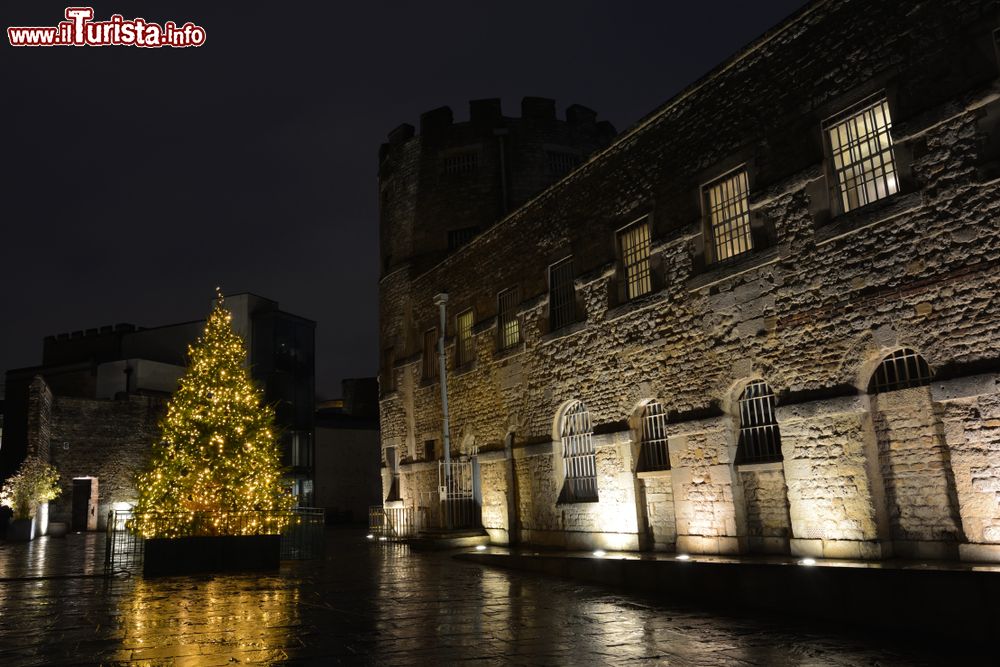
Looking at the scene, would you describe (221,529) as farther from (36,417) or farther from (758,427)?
(36,417)

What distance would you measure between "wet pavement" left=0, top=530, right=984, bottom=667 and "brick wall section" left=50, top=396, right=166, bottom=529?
63.5ft

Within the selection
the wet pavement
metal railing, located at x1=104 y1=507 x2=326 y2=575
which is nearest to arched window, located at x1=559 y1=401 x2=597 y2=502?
the wet pavement

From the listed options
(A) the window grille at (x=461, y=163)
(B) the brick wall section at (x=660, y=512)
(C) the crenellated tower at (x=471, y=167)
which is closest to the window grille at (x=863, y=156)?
(B) the brick wall section at (x=660, y=512)

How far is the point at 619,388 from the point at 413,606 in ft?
20.6

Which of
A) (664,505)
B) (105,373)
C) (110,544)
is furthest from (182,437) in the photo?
(105,373)

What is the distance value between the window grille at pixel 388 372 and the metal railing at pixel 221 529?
25.0 ft

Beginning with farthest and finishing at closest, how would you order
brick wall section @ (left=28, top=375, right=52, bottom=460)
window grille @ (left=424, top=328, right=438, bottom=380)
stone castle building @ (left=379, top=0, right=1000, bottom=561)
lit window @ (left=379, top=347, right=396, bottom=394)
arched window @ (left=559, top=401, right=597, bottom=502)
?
brick wall section @ (left=28, top=375, right=52, bottom=460)
lit window @ (left=379, top=347, right=396, bottom=394)
window grille @ (left=424, top=328, right=438, bottom=380)
arched window @ (left=559, top=401, right=597, bottom=502)
stone castle building @ (left=379, top=0, right=1000, bottom=561)

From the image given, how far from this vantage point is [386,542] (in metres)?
19.0

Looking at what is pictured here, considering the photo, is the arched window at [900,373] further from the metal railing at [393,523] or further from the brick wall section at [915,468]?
the metal railing at [393,523]

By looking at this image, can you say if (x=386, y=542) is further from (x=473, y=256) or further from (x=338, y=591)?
(x=338, y=591)

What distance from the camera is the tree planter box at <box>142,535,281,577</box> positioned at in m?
12.1

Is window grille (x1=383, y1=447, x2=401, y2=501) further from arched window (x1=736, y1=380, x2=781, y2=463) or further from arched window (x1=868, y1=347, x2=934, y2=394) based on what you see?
arched window (x1=868, y1=347, x2=934, y2=394)

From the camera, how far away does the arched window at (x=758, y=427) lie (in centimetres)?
1047

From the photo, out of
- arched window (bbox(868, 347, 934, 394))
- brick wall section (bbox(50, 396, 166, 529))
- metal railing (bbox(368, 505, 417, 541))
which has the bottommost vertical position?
metal railing (bbox(368, 505, 417, 541))
